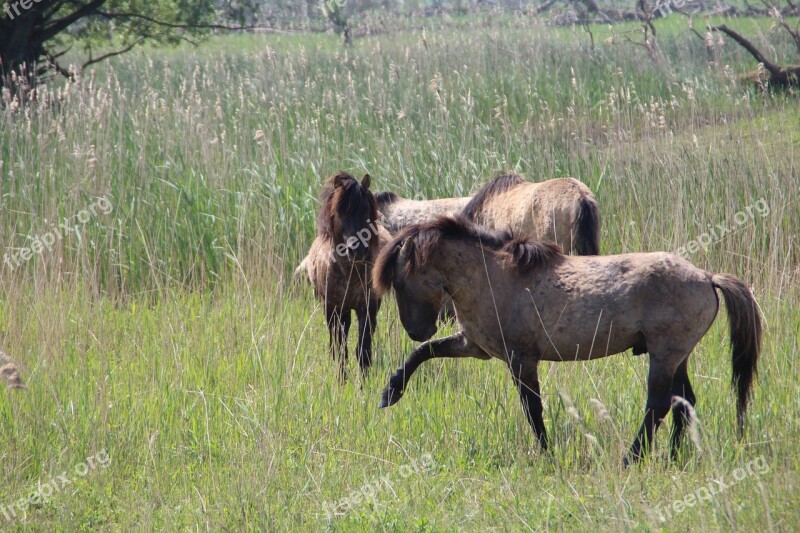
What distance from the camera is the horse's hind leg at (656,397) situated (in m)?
4.25

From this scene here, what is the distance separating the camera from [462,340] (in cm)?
474

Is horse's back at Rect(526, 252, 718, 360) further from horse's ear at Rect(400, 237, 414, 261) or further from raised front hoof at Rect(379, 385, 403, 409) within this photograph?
raised front hoof at Rect(379, 385, 403, 409)

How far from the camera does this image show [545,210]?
6617mm

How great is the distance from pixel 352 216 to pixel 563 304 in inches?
73.8

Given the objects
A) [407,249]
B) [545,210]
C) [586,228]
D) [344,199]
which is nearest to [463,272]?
[407,249]

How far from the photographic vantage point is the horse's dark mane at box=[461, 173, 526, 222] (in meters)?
7.10

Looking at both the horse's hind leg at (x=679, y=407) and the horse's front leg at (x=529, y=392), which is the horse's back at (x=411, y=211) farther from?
the horse's hind leg at (x=679, y=407)

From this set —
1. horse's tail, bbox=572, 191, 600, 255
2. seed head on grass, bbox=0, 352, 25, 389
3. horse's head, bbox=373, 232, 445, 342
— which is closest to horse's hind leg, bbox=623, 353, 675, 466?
horse's head, bbox=373, 232, 445, 342

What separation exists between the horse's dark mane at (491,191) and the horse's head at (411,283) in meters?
2.65

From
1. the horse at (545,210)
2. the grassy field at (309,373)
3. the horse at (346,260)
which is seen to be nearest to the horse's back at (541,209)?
the horse at (545,210)

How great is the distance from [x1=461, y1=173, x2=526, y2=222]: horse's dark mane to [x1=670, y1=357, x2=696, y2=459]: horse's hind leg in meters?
2.87

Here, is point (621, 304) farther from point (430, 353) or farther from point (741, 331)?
point (430, 353)

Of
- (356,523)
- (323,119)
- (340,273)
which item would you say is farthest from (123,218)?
(356,523)

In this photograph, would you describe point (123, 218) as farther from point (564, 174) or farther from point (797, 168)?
point (797, 168)
